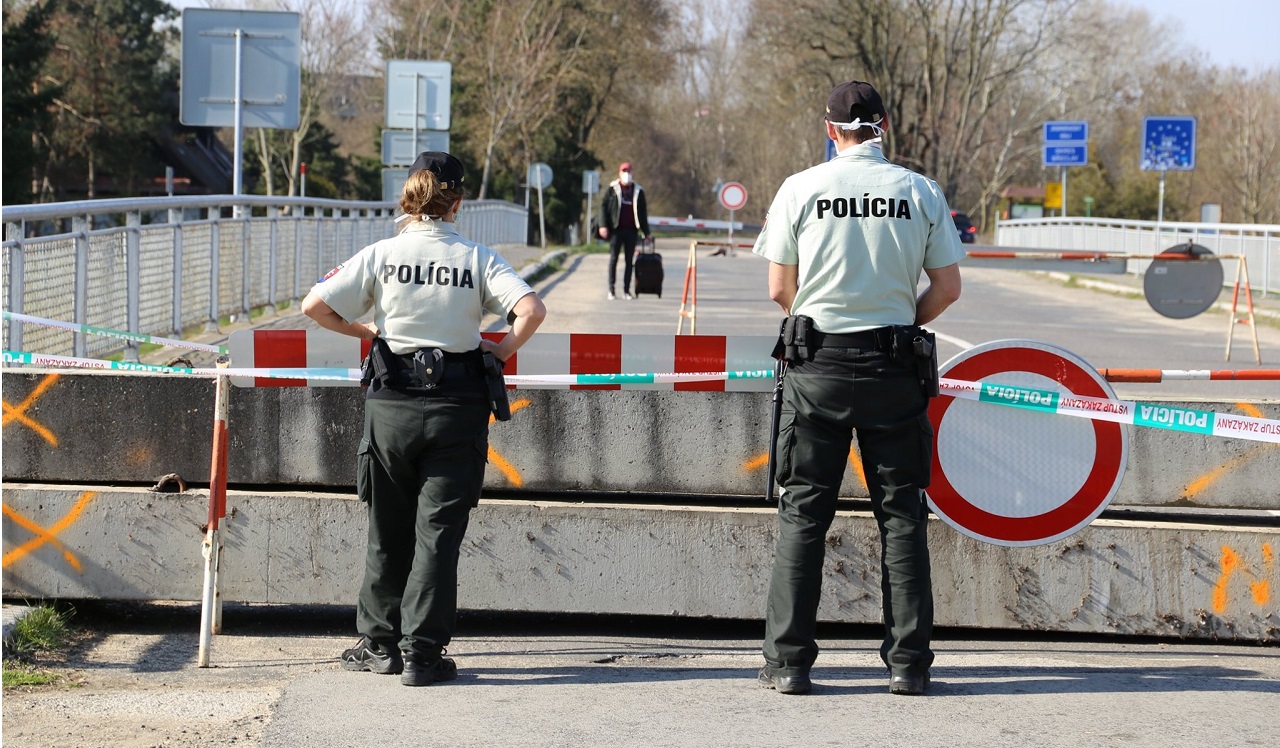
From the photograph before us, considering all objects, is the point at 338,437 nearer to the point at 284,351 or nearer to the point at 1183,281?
the point at 284,351

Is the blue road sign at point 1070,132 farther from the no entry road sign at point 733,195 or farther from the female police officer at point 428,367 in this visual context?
the female police officer at point 428,367

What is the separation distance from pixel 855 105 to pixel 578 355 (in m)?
1.65

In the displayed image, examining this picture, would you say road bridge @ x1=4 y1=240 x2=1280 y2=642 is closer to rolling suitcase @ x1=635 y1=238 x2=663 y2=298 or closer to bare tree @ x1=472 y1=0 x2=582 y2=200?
rolling suitcase @ x1=635 y1=238 x2=663 y2=298

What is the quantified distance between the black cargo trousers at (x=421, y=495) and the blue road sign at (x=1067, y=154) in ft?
171

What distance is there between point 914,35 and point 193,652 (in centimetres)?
5778

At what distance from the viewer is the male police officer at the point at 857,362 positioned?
4.68 meters

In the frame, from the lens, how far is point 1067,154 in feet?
178

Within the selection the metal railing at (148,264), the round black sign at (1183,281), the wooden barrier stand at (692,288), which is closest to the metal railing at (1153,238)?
the round black sign at (1183,281)

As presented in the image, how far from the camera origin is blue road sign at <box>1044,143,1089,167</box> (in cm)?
5425

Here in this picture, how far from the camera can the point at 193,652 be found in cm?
540

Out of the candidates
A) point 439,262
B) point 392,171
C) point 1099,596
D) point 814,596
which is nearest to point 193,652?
point 439,262

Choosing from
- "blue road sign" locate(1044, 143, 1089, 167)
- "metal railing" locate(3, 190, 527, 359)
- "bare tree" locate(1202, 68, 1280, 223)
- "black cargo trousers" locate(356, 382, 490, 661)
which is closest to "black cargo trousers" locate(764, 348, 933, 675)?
"black cargo trousers" locate(356, 382, 490, 661)

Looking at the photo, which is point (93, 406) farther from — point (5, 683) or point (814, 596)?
point (814, 596)

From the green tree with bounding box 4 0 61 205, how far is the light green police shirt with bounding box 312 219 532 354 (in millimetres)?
39311
